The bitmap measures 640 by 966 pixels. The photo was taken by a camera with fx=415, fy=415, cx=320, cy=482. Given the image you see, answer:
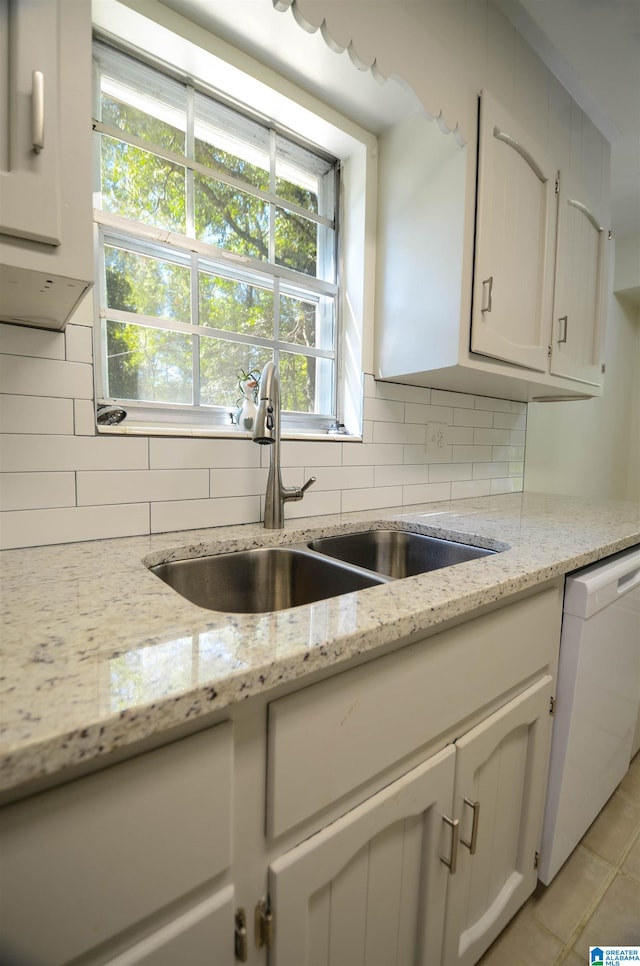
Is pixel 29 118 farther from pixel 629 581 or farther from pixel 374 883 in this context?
pixel 629 581

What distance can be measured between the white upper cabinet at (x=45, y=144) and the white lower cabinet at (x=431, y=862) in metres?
0.84

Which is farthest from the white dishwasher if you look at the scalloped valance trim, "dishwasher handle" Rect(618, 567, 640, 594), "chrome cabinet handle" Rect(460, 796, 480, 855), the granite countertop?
the scalloped valance trim

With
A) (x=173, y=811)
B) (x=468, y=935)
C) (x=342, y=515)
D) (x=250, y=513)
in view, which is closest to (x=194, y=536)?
(x=250, y=513)

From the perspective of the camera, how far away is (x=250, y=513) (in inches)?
46.6

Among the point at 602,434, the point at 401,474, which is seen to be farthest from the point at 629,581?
the point at 602,434

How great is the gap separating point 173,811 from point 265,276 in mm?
1399

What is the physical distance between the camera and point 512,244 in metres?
1.33

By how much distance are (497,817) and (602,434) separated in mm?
2651

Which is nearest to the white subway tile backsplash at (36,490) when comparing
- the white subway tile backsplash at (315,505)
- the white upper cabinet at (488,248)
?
the white subway tile backsplash at (315,505)

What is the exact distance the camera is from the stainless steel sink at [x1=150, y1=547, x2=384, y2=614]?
0.90 m

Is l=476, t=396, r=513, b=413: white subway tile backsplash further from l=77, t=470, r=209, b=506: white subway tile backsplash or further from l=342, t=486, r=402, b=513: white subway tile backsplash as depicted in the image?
l=77, t=470, r=209, b=506: white subway tile backsplash

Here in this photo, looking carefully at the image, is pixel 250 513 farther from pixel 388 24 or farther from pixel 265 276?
pixel 388 24

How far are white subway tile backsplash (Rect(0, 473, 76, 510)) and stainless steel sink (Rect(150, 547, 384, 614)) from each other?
26cm

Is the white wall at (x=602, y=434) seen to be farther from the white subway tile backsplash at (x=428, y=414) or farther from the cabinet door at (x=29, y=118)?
the cabinet door at (x=29, y=118)
